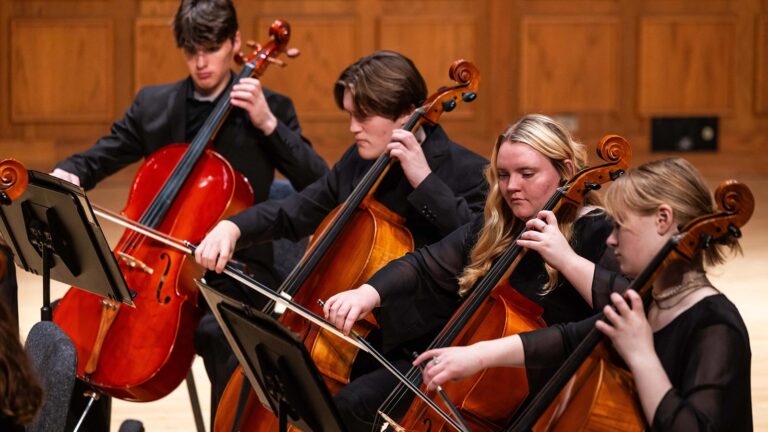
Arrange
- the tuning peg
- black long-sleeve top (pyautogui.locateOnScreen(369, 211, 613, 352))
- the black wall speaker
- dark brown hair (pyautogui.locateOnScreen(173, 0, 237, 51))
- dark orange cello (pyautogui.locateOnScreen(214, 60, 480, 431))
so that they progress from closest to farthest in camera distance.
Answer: the tuning peg → black long-sleeve top (pyautogui.locateOnScreen(369, 211, 613, 352)) → dark orange cello (pyautogui.locateOnScreen(214, 60, 480, 431)) → dark brown hair (pyautogui.locateOnScreen(173, 0, 237, 51)) → the black wall speaker

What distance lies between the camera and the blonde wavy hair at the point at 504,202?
2.30 m

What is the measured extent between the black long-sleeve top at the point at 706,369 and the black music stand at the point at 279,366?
515mm

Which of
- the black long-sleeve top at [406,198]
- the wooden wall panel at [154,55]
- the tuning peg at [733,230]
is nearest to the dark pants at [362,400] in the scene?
the black long-sleeve top at [406,198]

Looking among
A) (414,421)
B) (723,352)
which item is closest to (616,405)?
(723,352)

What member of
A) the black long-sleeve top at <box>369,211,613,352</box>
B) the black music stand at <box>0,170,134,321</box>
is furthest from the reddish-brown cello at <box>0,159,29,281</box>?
the black long-sleeve top at <box>369,211,613,352</box>

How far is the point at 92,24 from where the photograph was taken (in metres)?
6.54

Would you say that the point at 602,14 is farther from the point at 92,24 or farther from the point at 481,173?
the point at 481,173

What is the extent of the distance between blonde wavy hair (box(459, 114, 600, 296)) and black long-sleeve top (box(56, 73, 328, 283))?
0.93 m

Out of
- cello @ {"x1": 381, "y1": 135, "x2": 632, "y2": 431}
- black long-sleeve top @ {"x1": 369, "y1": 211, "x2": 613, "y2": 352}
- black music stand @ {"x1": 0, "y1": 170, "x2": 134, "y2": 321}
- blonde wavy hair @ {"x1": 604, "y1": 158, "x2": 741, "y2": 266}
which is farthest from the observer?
black music stand @ {"x1": 0, "y1": 170, "x2": 134, "y2": 321}

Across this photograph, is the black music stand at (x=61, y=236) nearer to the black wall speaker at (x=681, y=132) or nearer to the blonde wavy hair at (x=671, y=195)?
the blonde wavy hair at (x=671, y=195)

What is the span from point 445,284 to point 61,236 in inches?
32.0

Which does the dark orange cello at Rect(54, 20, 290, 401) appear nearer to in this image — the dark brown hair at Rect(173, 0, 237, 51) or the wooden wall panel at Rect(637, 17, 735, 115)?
the dark brown hair at Rect(173, 0, 237, 51)

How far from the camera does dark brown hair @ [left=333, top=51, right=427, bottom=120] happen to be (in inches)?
107

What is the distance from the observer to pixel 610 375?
6.08 feet
